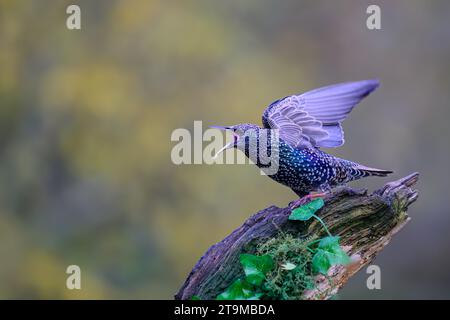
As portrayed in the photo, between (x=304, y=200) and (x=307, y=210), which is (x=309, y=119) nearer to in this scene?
(x=304, y=200)

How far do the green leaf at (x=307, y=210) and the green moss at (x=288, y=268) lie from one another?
0.12m

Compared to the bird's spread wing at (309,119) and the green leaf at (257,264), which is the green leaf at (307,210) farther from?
the bird's spread wing at (309,119)

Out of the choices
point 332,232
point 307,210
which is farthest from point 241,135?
point 332,232

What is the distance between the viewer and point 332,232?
12.2 feet

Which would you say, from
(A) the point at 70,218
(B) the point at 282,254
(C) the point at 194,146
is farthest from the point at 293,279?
(A) the point at 70,218

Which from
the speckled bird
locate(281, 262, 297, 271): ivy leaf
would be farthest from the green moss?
the speckled bird

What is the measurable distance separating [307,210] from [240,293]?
67 centimetres

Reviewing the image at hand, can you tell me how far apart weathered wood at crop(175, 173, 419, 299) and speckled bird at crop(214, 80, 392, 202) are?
34 centimetres

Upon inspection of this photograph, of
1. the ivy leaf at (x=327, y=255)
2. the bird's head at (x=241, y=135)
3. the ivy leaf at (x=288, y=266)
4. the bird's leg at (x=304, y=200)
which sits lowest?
the ivy leaf at (x=288, y=266)

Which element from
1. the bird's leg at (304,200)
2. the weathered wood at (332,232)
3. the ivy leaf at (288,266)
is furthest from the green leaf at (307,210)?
the ivy leaf at (288,266)

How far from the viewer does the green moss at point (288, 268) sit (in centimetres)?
340

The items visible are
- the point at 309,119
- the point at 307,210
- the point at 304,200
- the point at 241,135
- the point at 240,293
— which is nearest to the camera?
the point at 240,293

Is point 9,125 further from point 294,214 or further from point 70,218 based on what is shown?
point 294,214
